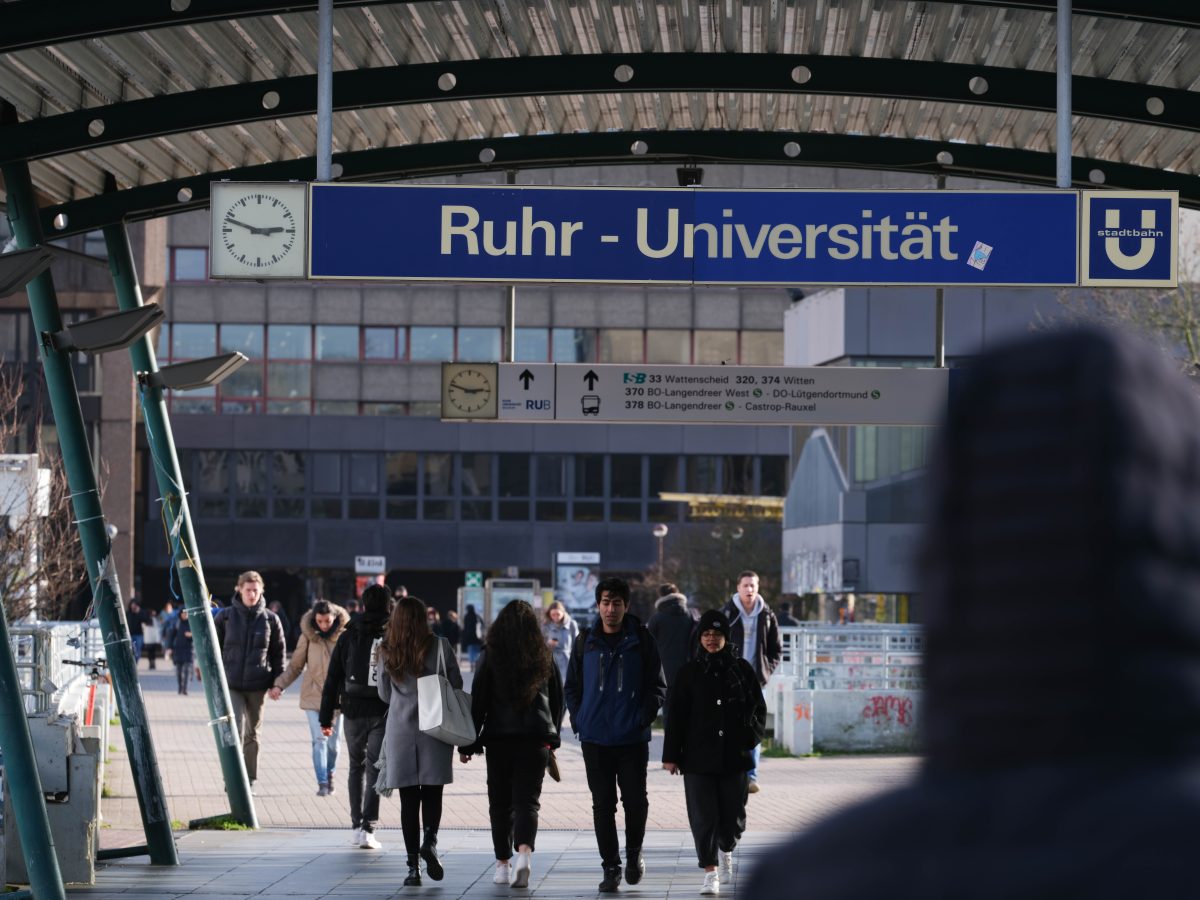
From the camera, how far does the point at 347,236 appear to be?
27.8ft

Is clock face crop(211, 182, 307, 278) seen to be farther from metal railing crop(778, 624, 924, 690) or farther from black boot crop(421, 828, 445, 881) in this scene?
metal railing crop(778, 624, 924, 690)

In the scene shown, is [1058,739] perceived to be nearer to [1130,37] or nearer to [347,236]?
[347,236]

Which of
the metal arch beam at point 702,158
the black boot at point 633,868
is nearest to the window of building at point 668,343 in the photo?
the metal arch beam at point 702,158

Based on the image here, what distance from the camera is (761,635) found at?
14.8 metres

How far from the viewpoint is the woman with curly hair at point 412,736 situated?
438 inches

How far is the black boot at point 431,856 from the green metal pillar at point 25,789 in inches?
114

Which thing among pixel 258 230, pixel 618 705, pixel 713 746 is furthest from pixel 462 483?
pixel 258 230

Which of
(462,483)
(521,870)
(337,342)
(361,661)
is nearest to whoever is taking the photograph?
(521,870)

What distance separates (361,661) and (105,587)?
1804 millimetres

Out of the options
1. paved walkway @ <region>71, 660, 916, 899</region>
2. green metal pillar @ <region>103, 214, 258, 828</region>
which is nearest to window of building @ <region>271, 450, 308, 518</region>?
paved walkway @ <region>71, 660, 916, 899</region>

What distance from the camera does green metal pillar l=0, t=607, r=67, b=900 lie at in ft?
27.4

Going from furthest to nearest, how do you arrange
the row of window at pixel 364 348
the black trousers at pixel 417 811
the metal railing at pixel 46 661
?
1. the row of window at pixel 364 348
2. the metal railing at pixel 46 661
3. the black trousers at pixel 417 811

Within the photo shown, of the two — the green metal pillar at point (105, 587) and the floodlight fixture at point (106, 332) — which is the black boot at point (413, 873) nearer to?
the green metal pillar at point (105, 587)

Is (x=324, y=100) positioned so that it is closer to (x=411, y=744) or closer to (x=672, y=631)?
(x=411, y=744)
